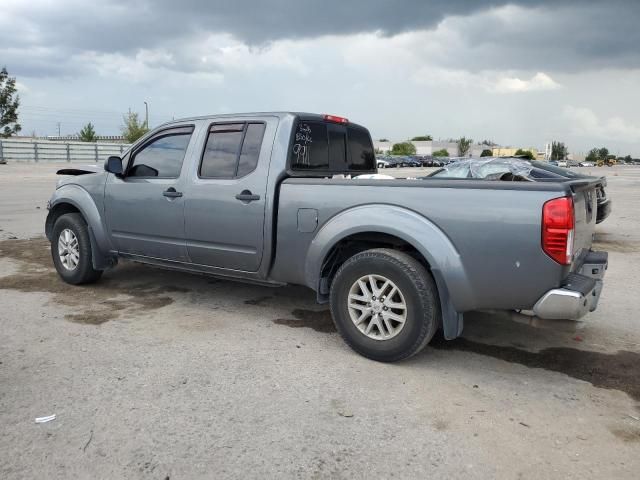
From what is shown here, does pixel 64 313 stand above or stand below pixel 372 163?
below

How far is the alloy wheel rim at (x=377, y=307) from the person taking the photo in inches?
152

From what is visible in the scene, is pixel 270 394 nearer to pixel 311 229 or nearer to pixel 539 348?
pixel 311 229

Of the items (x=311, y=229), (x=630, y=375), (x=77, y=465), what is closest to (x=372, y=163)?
(x=311, y=229)

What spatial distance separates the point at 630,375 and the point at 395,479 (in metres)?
2.26

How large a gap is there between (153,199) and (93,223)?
38.1 inches

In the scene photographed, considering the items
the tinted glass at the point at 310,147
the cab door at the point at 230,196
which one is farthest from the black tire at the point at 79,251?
the tinted glass at the point at 310,147

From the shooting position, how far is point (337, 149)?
533 cm

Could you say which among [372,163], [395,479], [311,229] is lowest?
[395,479]

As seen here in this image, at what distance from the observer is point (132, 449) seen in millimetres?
2785

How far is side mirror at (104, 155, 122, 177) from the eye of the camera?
5387 mm

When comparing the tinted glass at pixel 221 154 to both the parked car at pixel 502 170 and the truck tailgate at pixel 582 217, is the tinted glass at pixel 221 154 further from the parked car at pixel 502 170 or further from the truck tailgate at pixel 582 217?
the parked car at pixel 502 170

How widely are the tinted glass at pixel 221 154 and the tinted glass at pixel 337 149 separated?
92 cm

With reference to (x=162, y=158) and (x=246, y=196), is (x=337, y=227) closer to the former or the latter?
(x=246, y=196)

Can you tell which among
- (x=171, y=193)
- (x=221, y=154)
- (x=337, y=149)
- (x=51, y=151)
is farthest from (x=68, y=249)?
(x=51, y=151)
